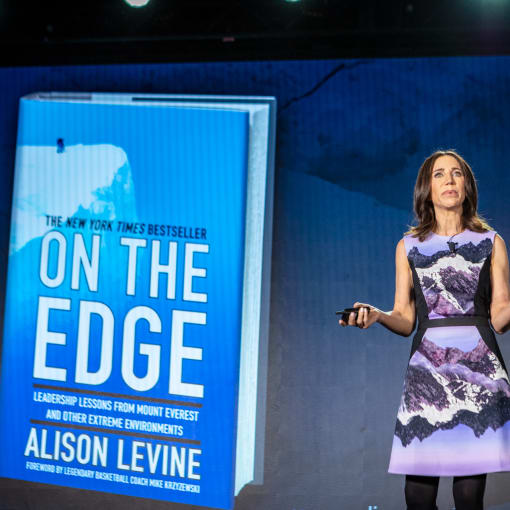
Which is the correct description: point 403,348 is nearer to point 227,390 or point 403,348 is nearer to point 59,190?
point 227,390

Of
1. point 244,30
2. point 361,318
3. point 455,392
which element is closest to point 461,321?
point 455,392

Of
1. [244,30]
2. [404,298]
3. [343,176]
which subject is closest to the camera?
[404,298]

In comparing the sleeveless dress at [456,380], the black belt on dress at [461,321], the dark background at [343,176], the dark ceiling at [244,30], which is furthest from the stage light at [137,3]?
the black belt on dress at [461,321]

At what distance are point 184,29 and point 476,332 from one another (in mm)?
2191

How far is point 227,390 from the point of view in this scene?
2.88 m

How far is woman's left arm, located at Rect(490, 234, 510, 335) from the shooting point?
1647mm

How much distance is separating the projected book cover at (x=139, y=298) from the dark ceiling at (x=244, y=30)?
285 mm

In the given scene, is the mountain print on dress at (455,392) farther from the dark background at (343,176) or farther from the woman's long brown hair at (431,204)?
the dark background at (343,176)

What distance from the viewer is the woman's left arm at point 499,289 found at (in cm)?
165

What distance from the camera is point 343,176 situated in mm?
2971

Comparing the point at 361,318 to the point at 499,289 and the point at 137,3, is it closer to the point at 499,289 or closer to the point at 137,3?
the point at 499,289

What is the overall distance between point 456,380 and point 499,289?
→ 261 mm

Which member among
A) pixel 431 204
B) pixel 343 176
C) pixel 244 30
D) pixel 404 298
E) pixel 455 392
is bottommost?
pixel 455 392

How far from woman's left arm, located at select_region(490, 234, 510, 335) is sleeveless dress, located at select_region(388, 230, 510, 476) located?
17 millimetres
